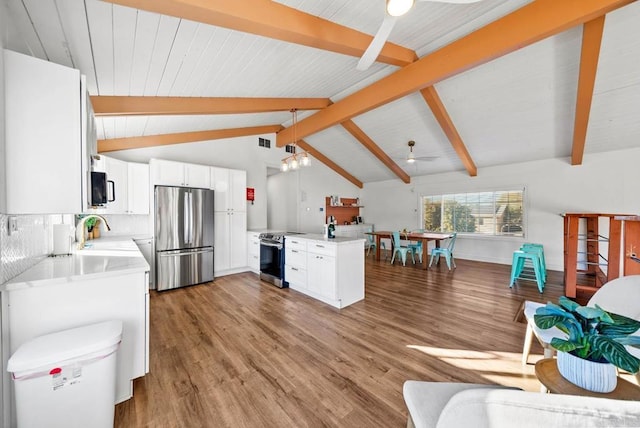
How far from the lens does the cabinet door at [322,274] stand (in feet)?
10.4

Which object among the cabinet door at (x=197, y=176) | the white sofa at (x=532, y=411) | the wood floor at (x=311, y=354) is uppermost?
the cabinet door at (x=197, y=176)

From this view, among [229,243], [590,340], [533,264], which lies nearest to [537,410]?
[590,340]

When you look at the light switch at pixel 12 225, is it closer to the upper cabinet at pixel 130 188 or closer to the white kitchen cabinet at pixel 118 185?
the white kitchen cabinet at pixel 118 185

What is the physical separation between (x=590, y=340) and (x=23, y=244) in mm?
3287

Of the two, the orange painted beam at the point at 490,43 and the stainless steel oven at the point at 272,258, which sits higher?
the orange painted beam at the point at 490,43

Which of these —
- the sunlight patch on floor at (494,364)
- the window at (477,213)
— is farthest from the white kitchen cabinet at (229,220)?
the window at (477,213)

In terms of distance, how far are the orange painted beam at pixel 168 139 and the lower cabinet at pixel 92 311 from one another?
3292mm

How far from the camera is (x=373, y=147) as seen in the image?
6082 millimetres

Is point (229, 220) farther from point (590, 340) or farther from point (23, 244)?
point (590, 340)

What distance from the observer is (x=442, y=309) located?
3.14 m

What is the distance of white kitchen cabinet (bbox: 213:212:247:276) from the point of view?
457 centimetres

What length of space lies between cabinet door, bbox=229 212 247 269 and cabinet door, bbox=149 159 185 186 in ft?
3.64

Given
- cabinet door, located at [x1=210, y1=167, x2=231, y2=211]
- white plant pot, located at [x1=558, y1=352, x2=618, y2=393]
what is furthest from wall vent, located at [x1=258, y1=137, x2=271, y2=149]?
white plant pot, located at [x1=558, y1=352, x2=618, y2=393]

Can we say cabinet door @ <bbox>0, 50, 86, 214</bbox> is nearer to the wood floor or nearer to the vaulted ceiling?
the vaulted ceiling
